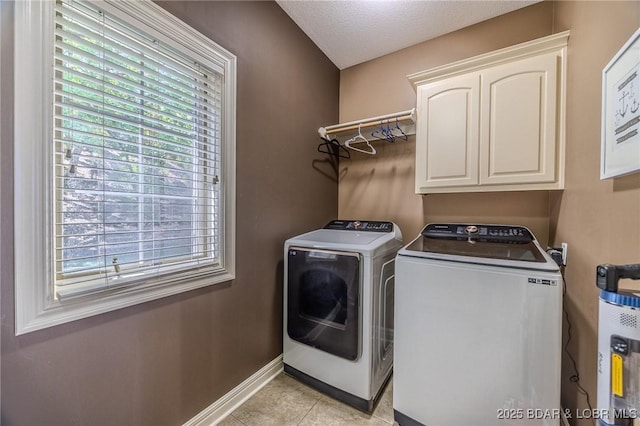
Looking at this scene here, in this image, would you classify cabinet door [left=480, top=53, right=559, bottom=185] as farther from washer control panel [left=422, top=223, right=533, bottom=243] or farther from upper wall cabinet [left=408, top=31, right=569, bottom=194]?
washer control panel [left=422, top=223, right=533, bottom=243]

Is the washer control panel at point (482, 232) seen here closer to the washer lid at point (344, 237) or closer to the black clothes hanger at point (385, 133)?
the washer lid at point (344, 237)

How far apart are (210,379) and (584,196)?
2198mm

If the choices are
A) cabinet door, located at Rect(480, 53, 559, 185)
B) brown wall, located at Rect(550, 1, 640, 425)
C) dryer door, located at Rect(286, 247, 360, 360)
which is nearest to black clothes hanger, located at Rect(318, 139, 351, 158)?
dryer door, located at Rect(286, 247, 360, 360)

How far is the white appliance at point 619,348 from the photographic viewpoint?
589mm

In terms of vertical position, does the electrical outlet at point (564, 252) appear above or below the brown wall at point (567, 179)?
below

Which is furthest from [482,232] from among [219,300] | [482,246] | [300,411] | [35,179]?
[35,179]

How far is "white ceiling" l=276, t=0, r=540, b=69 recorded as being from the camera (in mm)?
1812

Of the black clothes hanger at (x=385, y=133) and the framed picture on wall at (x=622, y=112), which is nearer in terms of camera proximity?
the framed picture on wall at (x=622, y=112)

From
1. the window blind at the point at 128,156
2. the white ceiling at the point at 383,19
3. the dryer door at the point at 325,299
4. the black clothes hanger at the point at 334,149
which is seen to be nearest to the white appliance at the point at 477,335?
the dryer door at the point at 325,299

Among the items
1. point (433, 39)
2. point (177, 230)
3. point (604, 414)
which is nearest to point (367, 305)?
point (604, 414)

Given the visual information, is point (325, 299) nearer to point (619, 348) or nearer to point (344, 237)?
point (344, 237)

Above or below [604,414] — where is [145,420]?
below

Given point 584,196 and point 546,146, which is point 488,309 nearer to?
point 584,196

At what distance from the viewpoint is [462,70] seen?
1754 mm
